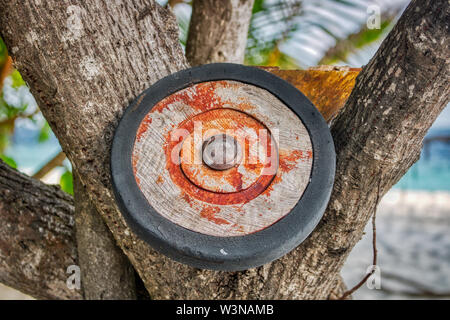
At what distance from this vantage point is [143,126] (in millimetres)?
1314

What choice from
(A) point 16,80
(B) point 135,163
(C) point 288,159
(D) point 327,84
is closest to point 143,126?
(B) point 135,163

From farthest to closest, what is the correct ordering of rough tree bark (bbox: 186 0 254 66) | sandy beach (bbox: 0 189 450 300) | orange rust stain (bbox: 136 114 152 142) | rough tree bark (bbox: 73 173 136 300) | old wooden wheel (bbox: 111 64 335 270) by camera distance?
sandy beach (bbox: 0 189 450 300) < rough tree bark (bbox: 186 0 254 66) < rough tree bark (bbox: 73 173 136 300) < orange rust stain (bbox: 136 114 152 142) < old wooden wheel (bbox: 111 64 335 270)

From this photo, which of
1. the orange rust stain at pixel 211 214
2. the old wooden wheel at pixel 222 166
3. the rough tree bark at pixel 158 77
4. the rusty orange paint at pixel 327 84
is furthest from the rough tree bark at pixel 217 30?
the orange rust stain at pixel 211 214

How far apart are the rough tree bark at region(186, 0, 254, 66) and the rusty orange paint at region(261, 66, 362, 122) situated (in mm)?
741

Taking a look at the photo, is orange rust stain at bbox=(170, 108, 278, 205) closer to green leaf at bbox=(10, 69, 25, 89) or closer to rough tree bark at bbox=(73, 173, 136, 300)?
rough tree bark at bbox=(73, 173, 136, 300)

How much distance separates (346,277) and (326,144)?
15.3 ft

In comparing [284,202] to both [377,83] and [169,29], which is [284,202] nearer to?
[377,83]

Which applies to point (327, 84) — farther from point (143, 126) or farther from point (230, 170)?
point (143, 126)

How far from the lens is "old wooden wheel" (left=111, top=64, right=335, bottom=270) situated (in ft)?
3.90

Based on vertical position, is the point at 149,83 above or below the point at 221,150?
above

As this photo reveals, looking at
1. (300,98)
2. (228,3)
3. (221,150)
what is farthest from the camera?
(228,3)

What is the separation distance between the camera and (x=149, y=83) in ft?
4.75

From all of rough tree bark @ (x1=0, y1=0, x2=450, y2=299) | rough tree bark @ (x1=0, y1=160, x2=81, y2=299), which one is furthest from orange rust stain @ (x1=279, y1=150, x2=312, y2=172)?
rough tree bark @ (x1=0, y1=160, x2=81, y2=299)
